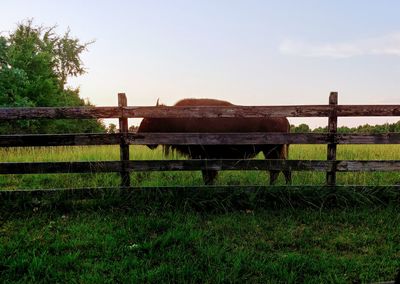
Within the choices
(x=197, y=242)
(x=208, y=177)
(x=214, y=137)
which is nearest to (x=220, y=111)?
(x=214, y=137)

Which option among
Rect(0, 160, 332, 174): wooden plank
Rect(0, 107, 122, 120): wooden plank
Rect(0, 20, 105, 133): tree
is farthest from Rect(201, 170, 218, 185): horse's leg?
Rect(0, 20, 105, 133): tree

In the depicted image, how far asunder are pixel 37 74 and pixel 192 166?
26878 mm

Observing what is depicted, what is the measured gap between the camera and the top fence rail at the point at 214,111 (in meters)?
5.94

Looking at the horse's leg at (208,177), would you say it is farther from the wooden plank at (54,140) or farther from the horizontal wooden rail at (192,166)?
the wooden plank at (54,140)

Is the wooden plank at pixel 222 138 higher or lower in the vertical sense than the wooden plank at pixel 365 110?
lower

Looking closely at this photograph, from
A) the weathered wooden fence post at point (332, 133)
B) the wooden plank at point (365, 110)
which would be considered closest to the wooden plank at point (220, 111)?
the weathered wooden fence post at point (332, 133)

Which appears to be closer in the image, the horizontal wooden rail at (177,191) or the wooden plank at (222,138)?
the horizontal wooden rail at (177,191)

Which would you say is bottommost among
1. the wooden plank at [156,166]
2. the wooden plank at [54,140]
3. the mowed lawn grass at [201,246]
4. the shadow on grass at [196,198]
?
the mowed lawn grass at [201,246]

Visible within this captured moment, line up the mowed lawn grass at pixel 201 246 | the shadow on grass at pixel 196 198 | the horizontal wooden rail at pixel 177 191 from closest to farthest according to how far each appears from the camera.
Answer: the mowed lawn grass at pixel 201 246 < the shadow on grass at pixel 196 198 < the horizontal wooden rail at pixel 177 191

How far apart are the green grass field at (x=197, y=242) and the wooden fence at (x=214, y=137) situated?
0.58 m

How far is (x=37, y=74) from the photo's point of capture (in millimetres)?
29203

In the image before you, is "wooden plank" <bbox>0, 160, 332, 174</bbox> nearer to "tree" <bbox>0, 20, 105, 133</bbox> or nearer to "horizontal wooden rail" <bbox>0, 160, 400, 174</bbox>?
"horizontal wooden rail" <bbox>0, 160, 400, 174</bbox>

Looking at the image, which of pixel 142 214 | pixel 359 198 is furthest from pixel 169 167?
pixel 359 198

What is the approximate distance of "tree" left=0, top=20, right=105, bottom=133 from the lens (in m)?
21.7
